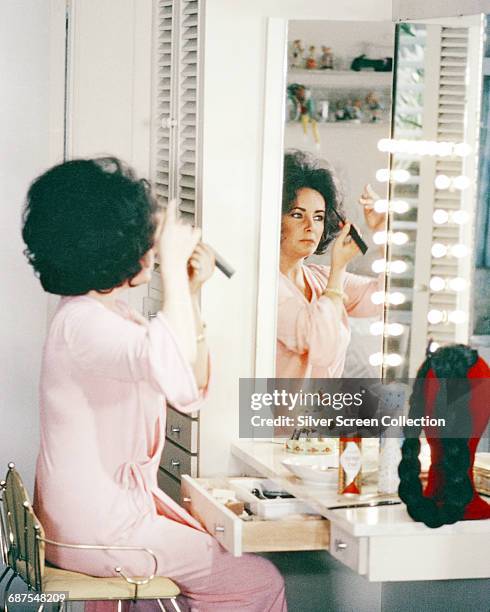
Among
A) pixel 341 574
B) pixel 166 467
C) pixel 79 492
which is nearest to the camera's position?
→ pixel 79 492

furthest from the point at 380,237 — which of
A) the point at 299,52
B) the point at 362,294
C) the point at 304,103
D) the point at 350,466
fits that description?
the point at 350,466

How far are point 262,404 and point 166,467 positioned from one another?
0.30 m

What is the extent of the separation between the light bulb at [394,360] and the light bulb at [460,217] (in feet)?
1.20

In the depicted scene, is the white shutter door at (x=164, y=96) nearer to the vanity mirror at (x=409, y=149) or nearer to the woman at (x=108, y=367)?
the woman at (x=108, y=367)

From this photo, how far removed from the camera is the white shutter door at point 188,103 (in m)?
2.69

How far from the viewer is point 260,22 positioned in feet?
9.00

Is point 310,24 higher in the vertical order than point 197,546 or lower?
higher

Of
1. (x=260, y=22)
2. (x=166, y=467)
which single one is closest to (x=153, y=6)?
(x=260, y=22)

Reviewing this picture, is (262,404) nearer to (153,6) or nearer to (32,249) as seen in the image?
(32,249)

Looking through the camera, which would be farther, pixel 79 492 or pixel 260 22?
pixel 260 22

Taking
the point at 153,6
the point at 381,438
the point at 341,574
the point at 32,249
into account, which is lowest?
the point at 341,574

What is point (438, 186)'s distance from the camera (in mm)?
2719

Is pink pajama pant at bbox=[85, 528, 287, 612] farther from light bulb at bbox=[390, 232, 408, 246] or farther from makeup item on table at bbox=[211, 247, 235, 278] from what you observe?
light bulb at bbox=[390, 232, 408, 246]

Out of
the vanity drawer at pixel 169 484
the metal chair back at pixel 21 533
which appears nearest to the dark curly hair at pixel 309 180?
the vanity drawer at pixel 169 484
